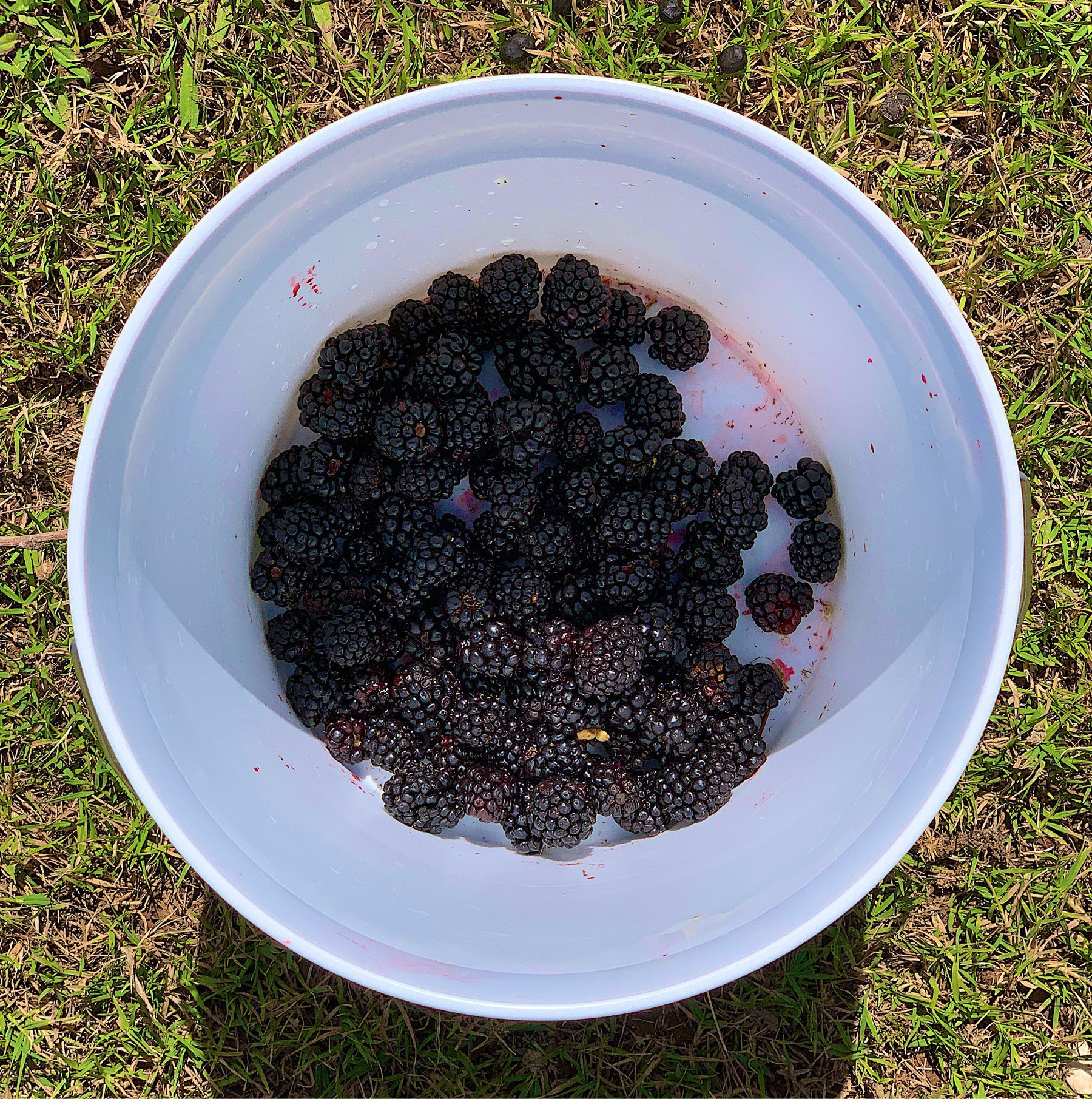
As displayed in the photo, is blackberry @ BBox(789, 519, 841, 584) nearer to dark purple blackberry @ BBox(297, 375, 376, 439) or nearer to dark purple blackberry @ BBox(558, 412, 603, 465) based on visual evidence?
dark purple blackberry @ BBox(558, 412, 603, 465)

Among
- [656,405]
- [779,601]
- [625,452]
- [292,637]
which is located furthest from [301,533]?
[779,601]

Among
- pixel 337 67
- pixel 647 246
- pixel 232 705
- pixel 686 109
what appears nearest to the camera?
pixel 686 109

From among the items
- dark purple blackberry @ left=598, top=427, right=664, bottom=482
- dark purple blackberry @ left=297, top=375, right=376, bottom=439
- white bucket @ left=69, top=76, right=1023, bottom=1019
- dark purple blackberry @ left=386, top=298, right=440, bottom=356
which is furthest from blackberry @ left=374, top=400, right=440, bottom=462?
dark purple blackberry @ left=598, top=427, right=664, bottom=482

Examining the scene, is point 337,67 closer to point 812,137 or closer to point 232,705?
point 812,137

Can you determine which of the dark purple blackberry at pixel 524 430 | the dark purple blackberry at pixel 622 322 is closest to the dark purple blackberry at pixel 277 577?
the dark purple blackberry at pixel 524 430

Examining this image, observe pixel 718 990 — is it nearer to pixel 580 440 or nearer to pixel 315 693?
pixel 315 693

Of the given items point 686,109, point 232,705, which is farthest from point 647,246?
point 232,705
